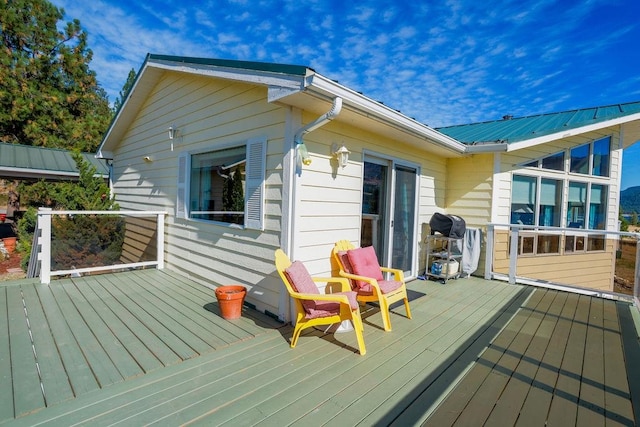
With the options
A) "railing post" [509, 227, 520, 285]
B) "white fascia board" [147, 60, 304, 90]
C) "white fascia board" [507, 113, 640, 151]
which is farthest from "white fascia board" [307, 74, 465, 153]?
"railing post" [509, 227, 520, 285]

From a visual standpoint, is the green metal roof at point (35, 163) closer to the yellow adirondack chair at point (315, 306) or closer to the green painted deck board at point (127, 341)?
the green painted deck board at point (127, 341)

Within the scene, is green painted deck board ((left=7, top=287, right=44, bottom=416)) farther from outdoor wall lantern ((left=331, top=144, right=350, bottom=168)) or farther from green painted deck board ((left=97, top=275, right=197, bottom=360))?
outdoor wall lantern ((left=331, top=144, right=350, bottom=168))

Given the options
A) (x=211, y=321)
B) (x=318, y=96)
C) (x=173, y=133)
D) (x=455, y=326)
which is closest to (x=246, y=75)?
(x=318, y=96)

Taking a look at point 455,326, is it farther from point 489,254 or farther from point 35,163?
point 35,163

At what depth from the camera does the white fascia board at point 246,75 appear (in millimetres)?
2725

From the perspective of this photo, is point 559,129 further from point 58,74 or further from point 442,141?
point 58,74

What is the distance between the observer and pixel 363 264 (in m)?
3.58

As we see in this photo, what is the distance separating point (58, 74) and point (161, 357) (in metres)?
14.5

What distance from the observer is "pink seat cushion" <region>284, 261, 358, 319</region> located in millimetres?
2771

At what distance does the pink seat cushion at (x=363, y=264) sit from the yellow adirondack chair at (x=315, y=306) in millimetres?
610

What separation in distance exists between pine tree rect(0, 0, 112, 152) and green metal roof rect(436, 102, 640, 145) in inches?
511

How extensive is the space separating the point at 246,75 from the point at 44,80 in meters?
13.4

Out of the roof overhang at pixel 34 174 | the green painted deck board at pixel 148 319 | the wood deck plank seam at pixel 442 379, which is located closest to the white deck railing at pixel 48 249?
the green painted deck board at pixel 148 319

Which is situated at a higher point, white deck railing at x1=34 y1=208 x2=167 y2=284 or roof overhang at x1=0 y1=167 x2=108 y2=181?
roof overhang at x1=0 y1=167 x2=108 y2=181
